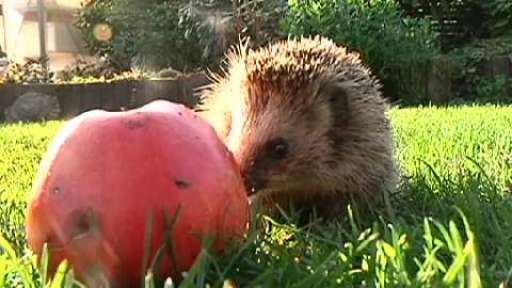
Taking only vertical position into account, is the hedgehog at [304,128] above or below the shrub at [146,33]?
above

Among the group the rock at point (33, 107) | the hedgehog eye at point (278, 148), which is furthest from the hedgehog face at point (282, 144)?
the rock at point (33, 107)

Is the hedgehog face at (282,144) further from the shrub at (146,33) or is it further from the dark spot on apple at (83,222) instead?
the shrub at (146,33)

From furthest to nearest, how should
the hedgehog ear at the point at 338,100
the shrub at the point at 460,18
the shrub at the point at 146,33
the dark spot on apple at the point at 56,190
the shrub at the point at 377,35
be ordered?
the shrub at the point at 146,33, the shrub at the point at 460,18, the shrub at the point at 377,35, the hedgehog ear at the point at 338,100, the dark spot on apple at the point at 56,190

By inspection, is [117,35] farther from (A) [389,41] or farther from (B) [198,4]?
(A) [389,41]

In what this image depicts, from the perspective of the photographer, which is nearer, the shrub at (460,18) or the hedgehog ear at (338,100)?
the hedgehog ear at (338,100)

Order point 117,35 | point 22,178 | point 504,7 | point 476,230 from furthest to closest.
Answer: point 117,35, point 504,7, point 22,178, point 476,230

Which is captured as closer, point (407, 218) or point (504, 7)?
point (407, 218)

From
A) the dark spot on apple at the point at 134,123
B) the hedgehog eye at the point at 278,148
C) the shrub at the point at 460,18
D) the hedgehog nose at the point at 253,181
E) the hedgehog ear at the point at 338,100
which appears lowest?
the shrub at the point at 460,18

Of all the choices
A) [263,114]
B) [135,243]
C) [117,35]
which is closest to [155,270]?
[135,243]

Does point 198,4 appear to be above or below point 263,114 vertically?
below
